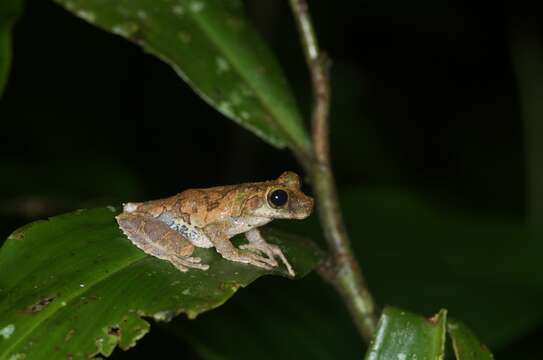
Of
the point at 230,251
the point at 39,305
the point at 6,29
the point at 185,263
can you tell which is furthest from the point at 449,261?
the point at 39,305

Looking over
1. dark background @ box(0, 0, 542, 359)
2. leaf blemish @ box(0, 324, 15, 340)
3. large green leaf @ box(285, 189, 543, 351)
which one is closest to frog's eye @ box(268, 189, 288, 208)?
leaf blemish @ box(0, 324, 15, 340)

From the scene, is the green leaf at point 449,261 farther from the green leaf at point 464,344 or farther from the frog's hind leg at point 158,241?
the frog's hind leg at point 158,241

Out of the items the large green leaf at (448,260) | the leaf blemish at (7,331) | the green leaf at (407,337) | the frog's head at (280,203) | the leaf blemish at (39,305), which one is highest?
the frog's head at (280,203)

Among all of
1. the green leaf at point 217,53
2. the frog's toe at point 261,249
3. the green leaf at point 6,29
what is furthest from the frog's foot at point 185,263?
the green leaf at point 6,29

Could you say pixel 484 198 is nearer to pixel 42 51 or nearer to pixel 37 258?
pixel 42 51

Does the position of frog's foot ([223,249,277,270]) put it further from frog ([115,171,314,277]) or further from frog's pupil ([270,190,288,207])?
frog's pupil ([270,190,288,207])
